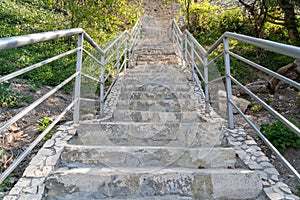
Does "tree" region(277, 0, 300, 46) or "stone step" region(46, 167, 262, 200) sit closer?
"stone step" region(46, 167, 262, 200)

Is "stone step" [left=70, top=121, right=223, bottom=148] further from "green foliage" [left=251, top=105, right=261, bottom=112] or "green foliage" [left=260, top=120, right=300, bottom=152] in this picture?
"green foliage" [left=251, top=105, right=261, bottom=112]

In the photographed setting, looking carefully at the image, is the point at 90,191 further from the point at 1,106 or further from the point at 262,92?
the point at 262,92

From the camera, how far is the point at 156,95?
325cm

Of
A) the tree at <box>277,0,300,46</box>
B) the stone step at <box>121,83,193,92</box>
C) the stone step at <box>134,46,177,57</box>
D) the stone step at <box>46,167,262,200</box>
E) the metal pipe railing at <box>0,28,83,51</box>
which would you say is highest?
the tree at <box>277,0,300,46</box>

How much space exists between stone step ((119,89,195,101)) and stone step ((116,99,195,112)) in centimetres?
21

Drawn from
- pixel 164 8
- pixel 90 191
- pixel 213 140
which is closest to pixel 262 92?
pixel 213 140

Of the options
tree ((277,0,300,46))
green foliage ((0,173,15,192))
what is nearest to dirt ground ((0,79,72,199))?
green foliage ((0,173,15,192))

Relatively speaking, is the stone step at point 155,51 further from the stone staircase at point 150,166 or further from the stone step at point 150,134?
the stone step at point 150,134

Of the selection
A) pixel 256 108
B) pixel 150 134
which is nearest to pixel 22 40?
pixel 150 134

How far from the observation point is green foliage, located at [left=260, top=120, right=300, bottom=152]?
7.05 ft

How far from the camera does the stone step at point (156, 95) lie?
10.7ft

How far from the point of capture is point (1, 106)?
8.54 ft

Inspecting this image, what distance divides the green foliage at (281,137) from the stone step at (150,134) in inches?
22.3

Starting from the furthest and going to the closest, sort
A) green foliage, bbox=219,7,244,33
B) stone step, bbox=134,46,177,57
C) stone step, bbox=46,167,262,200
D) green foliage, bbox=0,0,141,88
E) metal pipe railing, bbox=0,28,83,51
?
green foliage, bbox=219,7,244,33 < stone step, bbox=134,46,177,57 < green foliage, bbox=0,0,141,88 < stone step, bbox=46,167,262,200 < metal pipe railing, bbox=0,28,83,51
